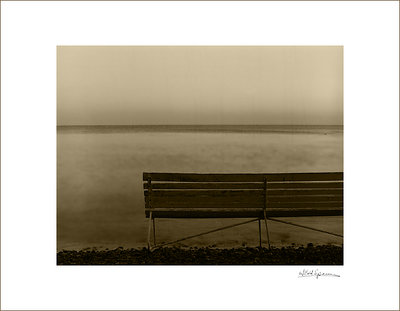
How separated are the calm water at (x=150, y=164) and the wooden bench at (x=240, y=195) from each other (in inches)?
1.8

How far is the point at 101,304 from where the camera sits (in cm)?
323

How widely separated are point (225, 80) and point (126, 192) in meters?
0.92

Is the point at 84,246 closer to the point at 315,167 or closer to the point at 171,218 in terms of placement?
the point at 171,218

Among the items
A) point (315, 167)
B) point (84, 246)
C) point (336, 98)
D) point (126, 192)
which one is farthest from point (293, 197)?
point (84, 246)

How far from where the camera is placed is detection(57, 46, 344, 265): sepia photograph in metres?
3.30

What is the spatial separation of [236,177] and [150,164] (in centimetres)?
54

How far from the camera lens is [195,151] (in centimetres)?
334

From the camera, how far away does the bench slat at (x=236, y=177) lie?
11.0 feet
